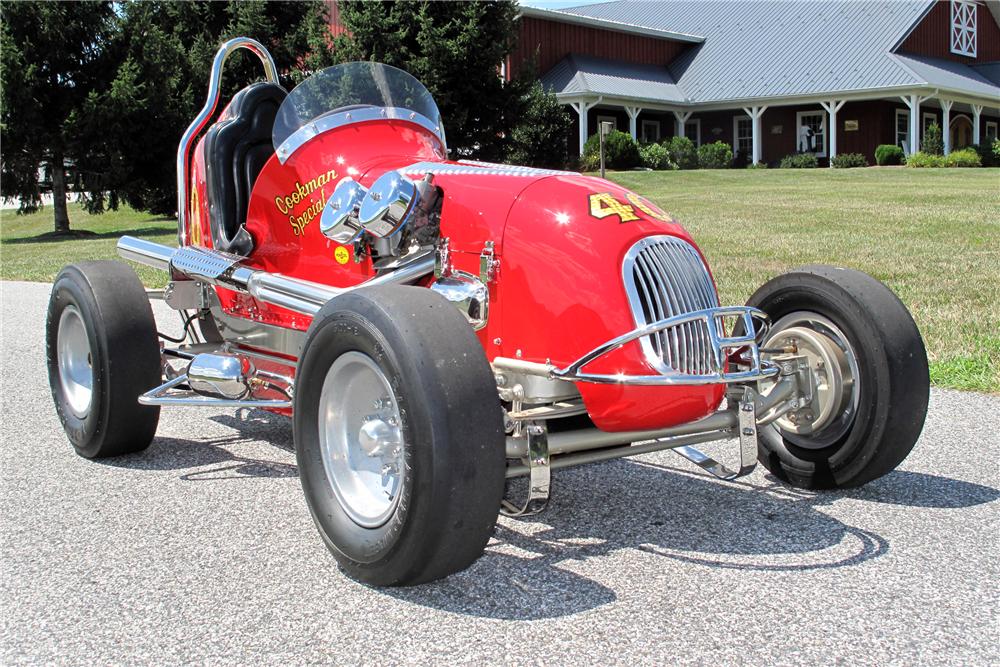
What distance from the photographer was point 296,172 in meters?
4.91

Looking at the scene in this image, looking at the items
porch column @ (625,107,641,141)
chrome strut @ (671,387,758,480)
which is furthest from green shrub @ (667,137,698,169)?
chrome strut @ (671,387,758,480)

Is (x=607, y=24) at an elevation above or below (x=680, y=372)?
above

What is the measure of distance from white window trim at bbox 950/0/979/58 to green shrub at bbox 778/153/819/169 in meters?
9.75

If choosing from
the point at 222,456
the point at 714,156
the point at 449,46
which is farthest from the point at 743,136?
the point at 222,456

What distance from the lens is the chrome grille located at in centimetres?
355

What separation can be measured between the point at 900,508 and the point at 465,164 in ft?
7.58

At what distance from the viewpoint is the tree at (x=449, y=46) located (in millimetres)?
23453

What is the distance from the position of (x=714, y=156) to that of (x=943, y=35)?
1215 cm

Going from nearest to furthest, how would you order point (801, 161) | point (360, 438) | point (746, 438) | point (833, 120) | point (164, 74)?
point (360, 438) < point (746, 438) < point (164, 74) < point (833, 120) < point (801, 161)

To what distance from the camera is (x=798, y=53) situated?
3781 cm

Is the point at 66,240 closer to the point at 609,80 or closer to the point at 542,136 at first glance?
the point at 542,136

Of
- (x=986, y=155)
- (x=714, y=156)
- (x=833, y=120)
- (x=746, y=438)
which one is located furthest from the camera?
(x=986, y=155)

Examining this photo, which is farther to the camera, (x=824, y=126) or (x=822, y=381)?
(x=824, y=126)

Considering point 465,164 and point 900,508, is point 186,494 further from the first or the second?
point 900,508
